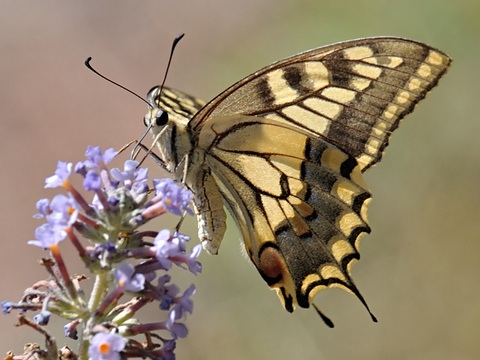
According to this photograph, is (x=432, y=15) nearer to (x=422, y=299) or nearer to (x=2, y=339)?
(x=422, y=299)

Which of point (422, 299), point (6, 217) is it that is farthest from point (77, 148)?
point (422, 299)

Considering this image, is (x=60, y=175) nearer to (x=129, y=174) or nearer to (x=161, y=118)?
(x=129, y=174)

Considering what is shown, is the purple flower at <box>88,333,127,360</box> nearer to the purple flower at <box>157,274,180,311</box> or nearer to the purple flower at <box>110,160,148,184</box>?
the purple flower at <box>157,274,180,311</box>

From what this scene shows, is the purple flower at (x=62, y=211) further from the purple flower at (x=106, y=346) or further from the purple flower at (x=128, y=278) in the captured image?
the purple flower at (x=106, y=346)

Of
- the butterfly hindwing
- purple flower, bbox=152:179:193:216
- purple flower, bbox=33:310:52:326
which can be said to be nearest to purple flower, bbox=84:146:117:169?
purple flower, bbox=152:179:193:216

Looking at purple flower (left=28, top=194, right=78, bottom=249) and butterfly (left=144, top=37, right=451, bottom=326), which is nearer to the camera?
purple flower (left=28, top=194, right=78, bottom=249)

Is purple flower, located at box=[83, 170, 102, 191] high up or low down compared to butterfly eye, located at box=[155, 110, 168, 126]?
down
